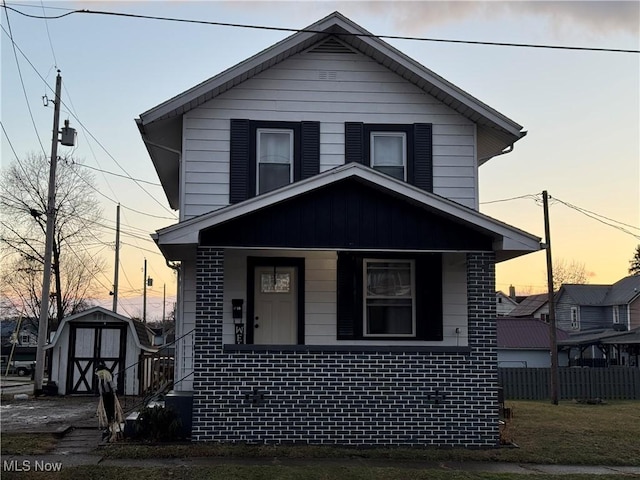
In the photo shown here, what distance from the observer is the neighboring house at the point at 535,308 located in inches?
2500

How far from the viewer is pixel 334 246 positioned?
10.7 m

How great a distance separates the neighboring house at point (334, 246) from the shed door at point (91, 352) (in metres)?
7.65

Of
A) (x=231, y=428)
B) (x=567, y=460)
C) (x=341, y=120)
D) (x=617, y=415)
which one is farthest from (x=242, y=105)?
(x=617, y=415)

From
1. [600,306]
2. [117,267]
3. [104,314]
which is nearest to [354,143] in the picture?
[104,314]

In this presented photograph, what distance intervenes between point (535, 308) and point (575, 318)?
8922 mm

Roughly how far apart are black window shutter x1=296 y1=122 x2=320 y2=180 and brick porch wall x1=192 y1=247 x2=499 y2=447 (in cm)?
280

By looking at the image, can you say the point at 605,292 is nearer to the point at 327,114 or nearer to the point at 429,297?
the point at 429,297

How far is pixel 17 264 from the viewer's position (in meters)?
35.9

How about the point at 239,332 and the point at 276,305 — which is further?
the point at 276,305

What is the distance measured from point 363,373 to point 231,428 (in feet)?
7.48

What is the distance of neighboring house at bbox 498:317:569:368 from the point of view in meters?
39.3

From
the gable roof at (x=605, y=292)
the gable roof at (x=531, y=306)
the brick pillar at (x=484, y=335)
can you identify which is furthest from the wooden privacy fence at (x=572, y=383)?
the gable roof at (x=531, y=306)

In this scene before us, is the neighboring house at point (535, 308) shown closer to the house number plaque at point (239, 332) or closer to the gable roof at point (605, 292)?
the gable roof at point (605, 292)

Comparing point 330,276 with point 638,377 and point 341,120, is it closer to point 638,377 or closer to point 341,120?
point 341,120
